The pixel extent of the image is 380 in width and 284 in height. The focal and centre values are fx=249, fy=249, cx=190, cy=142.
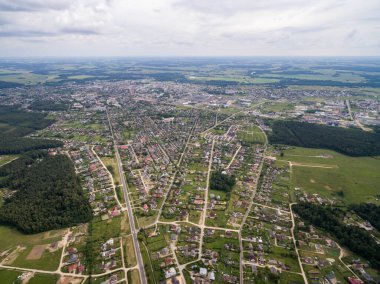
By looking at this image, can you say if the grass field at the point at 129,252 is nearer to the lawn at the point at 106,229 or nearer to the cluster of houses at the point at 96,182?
the lawn at the point at 106,229

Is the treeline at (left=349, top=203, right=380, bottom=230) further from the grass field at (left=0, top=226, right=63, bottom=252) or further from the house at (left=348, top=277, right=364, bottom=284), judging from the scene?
the grass field at (left=0, top=226, right=63, bottom=252)

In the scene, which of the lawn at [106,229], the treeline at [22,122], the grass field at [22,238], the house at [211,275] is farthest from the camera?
the treeline at [22,122]

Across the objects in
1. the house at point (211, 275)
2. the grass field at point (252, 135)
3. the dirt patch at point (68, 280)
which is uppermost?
the house at point (211, 275)

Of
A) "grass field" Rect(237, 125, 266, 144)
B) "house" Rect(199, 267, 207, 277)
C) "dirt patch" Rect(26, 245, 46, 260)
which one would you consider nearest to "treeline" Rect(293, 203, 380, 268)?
"house" Rect(199, 267, 207, 277)

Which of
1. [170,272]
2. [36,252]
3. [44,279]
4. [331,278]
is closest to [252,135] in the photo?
[331,278]

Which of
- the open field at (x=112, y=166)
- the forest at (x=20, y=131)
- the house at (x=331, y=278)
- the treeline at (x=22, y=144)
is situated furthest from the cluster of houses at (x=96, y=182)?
the house at (x=331, y=278)
